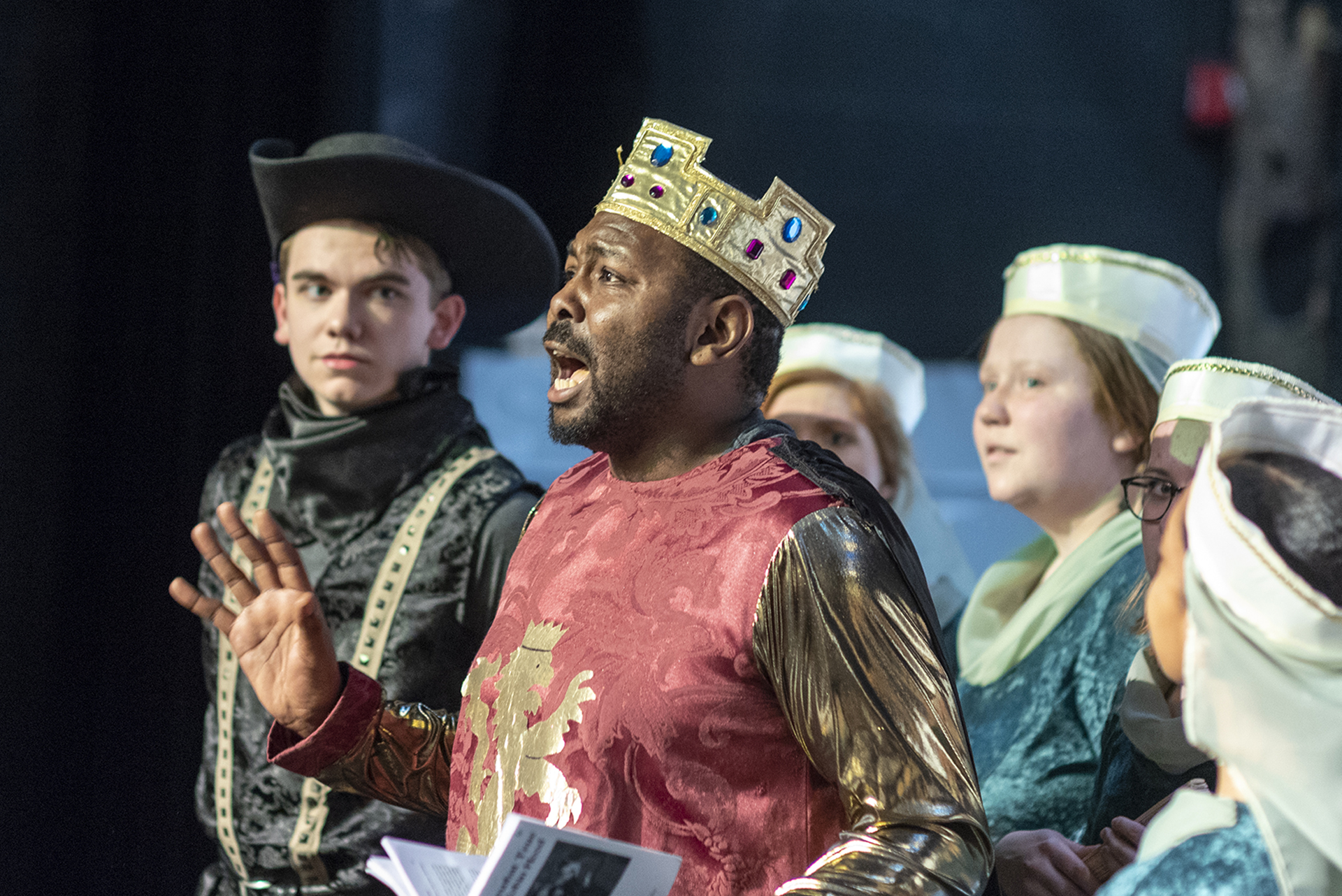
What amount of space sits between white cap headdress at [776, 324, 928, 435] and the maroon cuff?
171 cm

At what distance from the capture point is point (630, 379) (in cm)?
167

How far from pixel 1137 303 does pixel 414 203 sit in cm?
143

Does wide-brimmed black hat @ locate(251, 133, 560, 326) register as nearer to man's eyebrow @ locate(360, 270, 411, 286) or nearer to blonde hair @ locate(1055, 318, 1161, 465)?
man's eyebrow @ locate(360, 270, 411, 286)

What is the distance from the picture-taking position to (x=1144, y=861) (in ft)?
3.82

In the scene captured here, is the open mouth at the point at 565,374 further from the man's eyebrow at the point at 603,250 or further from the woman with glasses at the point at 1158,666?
the woman with glasses at the point at 1158,666

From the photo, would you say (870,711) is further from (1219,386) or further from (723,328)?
(1219,386)

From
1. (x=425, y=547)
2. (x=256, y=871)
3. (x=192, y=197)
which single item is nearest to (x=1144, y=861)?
(x=425, y=547)

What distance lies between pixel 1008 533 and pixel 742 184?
1.59 m

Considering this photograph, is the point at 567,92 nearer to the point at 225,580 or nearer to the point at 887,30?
the point at 887,30

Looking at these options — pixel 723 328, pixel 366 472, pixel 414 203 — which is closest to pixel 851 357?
pixel 414 203

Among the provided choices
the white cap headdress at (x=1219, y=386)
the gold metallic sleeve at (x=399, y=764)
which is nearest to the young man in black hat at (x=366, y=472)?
the gold metallic sleeve at (x=399, y=764)

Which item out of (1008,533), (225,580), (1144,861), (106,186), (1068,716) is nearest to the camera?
(1144,861)

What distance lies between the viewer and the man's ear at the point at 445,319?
8.64 feet

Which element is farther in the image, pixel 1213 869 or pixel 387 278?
pixel 387 278
